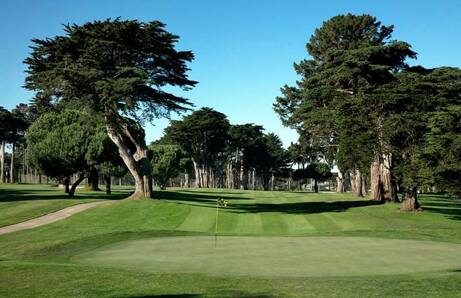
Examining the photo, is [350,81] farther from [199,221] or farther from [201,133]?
[201,133]

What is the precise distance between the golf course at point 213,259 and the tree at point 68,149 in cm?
1520

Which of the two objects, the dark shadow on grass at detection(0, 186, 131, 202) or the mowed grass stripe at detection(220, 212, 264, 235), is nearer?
the mowed grass stripe at detection(220, 212, 264, 235)

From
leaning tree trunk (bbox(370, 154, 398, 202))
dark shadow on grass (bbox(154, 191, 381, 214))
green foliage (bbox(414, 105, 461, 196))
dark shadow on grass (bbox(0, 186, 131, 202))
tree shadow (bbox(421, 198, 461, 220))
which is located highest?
green foliage (bbox(414, 105, 461, 196))

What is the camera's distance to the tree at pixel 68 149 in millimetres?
51750

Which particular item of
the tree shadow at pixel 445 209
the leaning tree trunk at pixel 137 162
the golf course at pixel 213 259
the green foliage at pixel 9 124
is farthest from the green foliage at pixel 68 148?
the green foliage at pixel 9 124

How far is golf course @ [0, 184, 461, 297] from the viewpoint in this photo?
464 inches

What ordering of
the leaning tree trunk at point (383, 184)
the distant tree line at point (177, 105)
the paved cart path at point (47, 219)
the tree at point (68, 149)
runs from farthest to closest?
1. the leaning tree trunk at point (383, 184)
2. the tree at point (68, 149)
3. the distant tree line at point (177, 105)
4. the paved cart path at point (47, 219)

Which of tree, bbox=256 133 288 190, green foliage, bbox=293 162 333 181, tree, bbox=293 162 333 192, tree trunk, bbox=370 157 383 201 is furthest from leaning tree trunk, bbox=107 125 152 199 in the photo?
green foliage, bbox=293 162 333 181

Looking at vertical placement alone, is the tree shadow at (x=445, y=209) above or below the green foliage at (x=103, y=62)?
below

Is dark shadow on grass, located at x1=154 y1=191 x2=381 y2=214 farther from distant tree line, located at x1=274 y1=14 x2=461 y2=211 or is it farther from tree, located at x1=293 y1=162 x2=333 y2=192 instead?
tree, located at x1=293 y1=162 x2=333 y2=192

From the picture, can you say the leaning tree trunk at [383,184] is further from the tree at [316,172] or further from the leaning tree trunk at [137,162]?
the tree at [316,172]

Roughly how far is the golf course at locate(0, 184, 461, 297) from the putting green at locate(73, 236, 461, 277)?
4 centimetres

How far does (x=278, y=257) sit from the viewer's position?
58.1ft

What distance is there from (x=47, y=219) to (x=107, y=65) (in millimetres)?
14815
